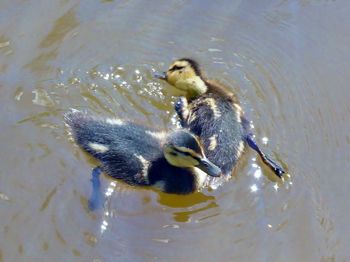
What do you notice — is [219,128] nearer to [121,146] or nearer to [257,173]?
[257,173]

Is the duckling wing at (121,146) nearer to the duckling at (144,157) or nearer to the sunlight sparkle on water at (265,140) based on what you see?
the duckling at (144,157)

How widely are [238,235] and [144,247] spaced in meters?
0.41

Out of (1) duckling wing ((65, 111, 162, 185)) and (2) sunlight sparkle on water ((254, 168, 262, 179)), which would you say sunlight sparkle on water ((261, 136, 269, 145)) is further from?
(1) duckling wing ((65, 111, 162, 185))

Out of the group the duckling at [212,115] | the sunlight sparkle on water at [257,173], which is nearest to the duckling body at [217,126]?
the duckling at [212,115]

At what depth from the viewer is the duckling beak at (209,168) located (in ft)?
10.3

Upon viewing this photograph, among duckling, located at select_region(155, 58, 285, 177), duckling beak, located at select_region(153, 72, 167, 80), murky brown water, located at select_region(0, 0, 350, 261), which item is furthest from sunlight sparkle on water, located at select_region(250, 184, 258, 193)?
duckling beak, located at select_region(153, 72, 167, 80)

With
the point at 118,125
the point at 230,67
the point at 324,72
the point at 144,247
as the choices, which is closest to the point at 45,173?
the point at 118,125

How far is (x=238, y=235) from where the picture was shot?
10.1 feet

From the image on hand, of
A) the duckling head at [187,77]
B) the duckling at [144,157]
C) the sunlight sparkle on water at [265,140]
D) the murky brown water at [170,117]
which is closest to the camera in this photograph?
the murky brown water at [170,117]

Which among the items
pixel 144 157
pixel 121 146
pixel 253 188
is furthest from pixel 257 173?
pixel 121 146

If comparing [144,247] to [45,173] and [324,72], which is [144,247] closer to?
[45,173]

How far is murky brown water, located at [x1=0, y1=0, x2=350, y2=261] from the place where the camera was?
10.00ft

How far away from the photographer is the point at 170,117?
3.75m

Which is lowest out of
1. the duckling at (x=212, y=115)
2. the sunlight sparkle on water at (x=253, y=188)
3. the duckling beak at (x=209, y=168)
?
the sunlight sparkle on water at (x=253, y=188)
